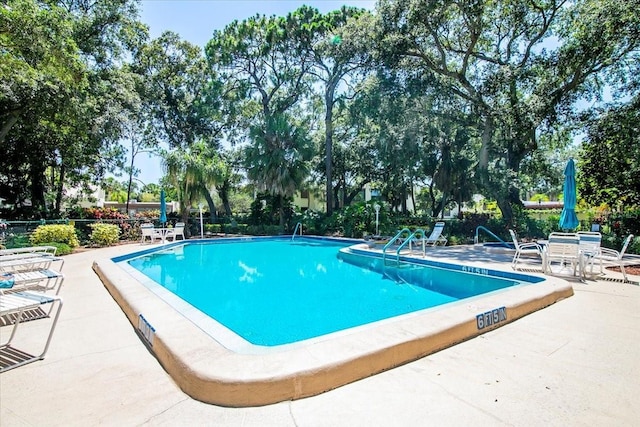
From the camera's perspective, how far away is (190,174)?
17031 mm

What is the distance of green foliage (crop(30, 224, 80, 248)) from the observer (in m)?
10.4

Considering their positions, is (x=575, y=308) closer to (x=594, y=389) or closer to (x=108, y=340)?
(x=594, y=389)

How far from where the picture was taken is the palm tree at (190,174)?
55.8 ft

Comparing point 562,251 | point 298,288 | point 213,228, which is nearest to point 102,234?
point 213,228

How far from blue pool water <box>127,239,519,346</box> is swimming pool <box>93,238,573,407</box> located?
117cm

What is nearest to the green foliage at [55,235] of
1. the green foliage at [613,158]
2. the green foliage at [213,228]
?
the green foliage at [213,228]

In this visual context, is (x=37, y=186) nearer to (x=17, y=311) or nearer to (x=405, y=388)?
(x=17, y=311)

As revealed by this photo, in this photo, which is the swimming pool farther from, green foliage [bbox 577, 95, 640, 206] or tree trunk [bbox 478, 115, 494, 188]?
tree trunk [bbox 478, 115, 494, 188]

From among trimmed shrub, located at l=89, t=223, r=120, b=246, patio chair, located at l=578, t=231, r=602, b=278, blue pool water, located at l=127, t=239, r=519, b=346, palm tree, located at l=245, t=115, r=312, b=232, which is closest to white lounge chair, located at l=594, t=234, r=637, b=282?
patio chair, located at l=578, t=231, r=602, b=278

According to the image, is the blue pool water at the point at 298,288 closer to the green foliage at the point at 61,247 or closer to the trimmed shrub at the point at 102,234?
the green foliage at the point at 61,247

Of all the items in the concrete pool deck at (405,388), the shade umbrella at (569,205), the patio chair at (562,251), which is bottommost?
the concrete pool deck at (405,388)

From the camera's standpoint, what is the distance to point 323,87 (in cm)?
2308

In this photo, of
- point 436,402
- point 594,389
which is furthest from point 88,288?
point 594,389

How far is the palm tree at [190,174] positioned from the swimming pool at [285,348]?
13.3 m
